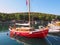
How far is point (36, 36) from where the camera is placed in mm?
40312

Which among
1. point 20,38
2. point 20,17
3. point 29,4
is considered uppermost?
point 29,4

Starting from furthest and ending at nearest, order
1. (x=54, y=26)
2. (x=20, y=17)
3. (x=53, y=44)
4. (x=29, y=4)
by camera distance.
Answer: (x=20, y=17) < (x=54, y=26) < (x=29, y=4) < (x=53, y=44)

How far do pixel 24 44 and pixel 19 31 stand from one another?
856cm

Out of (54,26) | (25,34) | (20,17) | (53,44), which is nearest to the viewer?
(53,44)

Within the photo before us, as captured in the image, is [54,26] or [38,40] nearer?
[38,40]

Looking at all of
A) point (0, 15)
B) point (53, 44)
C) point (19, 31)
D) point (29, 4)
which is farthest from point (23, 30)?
point (0, 15)

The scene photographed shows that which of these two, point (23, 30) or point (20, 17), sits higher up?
point (23, 30)

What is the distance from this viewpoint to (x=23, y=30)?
43.1 metres

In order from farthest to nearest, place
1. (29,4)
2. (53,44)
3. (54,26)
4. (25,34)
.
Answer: (54,26)
(29,4)
(25,34)
(53,44)

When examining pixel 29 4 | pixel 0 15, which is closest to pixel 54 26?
pixel 29 4

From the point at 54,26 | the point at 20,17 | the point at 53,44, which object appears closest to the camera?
the point at 53,44

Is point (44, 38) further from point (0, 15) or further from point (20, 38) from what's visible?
point (0, 15)

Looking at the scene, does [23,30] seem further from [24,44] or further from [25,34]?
[24,44]

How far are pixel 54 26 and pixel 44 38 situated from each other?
12326 millimetres
